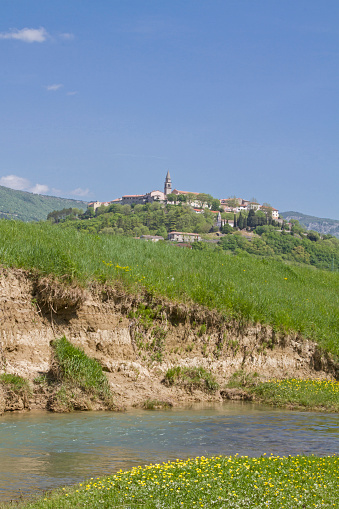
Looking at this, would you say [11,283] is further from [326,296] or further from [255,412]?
[326,296]

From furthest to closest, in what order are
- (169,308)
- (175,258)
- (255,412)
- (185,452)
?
(175,258) → (169,308) → (255,412) → (185,452)

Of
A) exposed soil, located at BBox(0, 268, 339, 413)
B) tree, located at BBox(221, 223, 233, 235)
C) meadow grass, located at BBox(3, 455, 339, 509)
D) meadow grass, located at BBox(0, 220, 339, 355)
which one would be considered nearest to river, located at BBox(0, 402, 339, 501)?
meadow grass, located at BBox(3, 455, 339, 509)

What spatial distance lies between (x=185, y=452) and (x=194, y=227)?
176m

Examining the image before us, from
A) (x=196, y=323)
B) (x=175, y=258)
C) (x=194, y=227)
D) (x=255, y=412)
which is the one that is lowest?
(x=255, y=412)

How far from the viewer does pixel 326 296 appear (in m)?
20.6

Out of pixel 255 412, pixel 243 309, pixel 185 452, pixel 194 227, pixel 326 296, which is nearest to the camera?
pixel 185 452

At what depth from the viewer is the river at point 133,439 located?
7570 mm

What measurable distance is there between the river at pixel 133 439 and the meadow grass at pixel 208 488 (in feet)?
2.72

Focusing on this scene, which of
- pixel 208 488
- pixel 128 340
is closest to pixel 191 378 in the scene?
pixel 128 340

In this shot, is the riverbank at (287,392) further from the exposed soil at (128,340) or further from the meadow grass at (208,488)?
the meadow grass at (208,488)

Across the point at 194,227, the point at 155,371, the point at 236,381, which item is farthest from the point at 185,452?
the point at 194,227

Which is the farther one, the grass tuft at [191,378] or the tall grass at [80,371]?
the grass tuft at [191,378]

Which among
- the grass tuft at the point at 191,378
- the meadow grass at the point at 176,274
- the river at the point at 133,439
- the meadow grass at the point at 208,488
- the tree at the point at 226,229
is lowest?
the river at the point at 133,439

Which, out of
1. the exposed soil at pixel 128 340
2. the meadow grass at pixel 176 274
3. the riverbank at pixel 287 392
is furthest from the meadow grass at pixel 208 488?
the meadow grass at pixel 176 274
